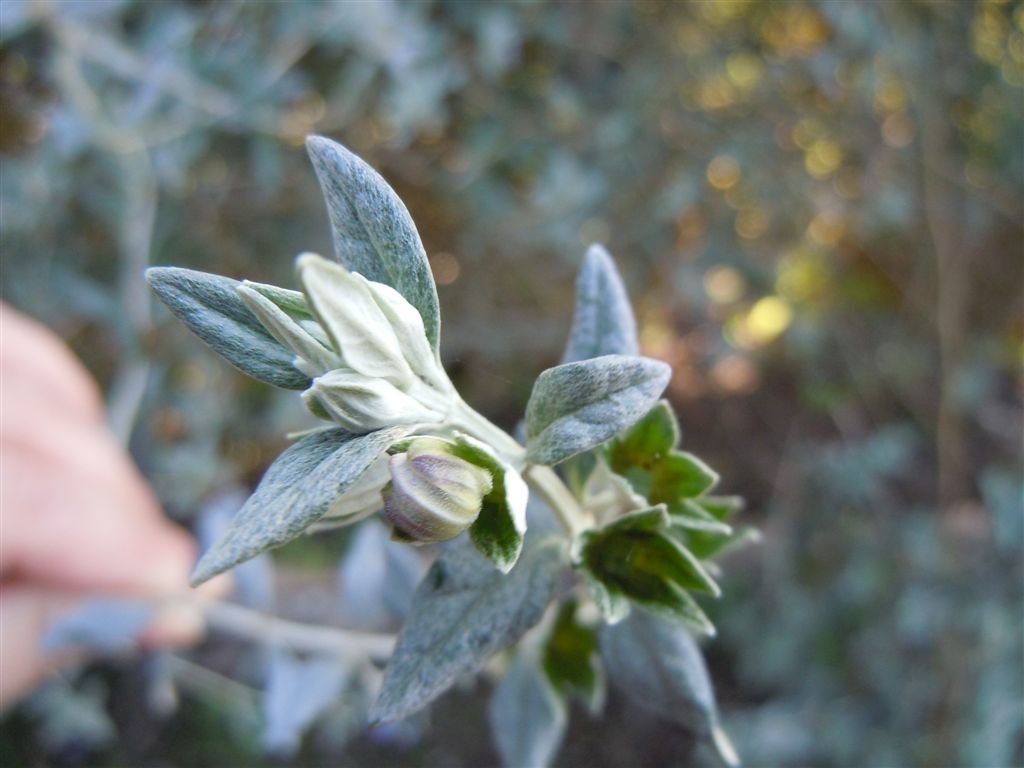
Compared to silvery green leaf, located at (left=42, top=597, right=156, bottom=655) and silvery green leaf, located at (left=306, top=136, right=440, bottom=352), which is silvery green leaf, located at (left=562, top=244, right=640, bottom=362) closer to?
silvery green leaf, located at (left=306, top=136, right=440, bottom=352)

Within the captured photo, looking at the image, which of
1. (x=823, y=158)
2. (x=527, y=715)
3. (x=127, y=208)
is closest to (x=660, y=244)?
(x=823, y=158)

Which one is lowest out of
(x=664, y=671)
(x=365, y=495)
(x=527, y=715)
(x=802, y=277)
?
(x=802, y=277)

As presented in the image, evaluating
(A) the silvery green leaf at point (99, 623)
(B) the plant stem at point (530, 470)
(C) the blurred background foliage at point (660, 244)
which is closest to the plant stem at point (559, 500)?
(B) the plant stem at point (530, 470)

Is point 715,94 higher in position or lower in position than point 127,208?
higher

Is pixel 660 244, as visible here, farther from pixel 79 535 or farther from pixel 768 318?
pixel 79 535

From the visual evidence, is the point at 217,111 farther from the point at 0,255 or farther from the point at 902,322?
the point at 902,322

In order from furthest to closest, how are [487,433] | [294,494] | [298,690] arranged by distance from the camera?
[298,690]
[487,433]
[294,494]

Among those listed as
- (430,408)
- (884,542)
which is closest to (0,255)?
(430,408)
